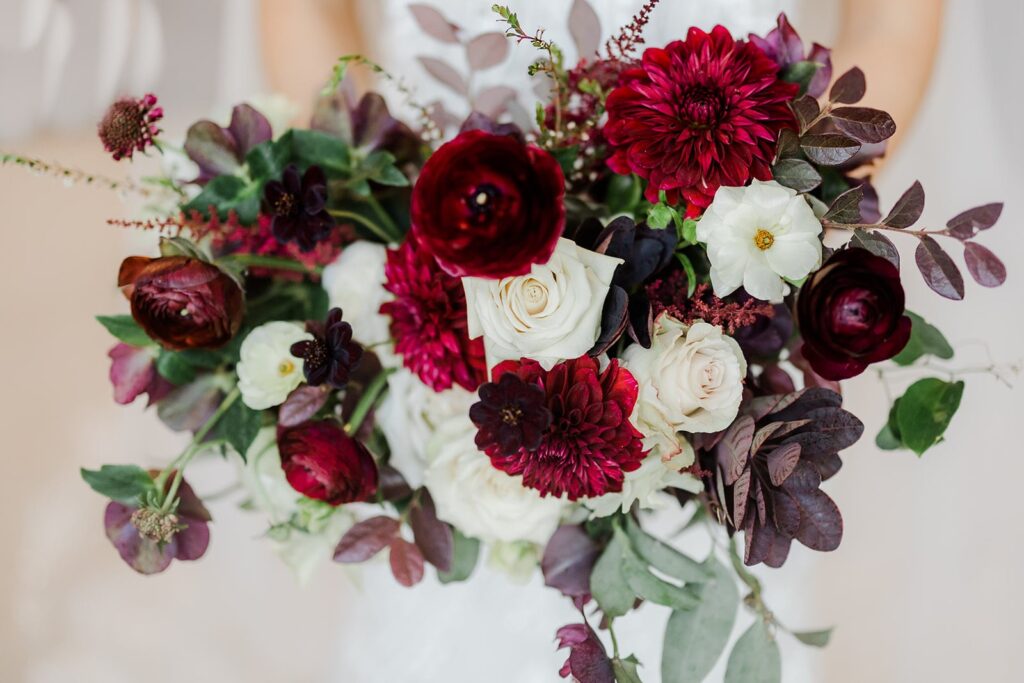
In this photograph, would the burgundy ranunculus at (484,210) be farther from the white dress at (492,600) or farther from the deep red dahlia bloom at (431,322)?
the white dress at (492,600)

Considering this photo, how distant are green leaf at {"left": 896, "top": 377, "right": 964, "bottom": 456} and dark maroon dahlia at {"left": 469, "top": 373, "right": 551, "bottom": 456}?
27 cm

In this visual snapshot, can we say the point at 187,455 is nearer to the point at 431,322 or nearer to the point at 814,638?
the point at 431,322

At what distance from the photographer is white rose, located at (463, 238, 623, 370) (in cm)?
42

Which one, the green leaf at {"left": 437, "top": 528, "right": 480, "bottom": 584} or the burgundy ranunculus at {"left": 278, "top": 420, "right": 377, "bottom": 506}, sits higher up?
the burgundy ranunculus at {"left": 278, "top": 420, "right": 377, "bottom": 506}

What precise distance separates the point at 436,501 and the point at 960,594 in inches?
18.6

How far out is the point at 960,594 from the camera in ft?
2.15

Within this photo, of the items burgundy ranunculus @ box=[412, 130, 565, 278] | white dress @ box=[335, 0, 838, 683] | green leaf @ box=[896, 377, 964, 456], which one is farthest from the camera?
white dress @ box=[335, 0, 838, 683]

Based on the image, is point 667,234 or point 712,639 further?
point 712,639

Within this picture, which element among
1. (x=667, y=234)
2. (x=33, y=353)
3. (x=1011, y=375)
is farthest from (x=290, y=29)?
(x=1011, y=375)

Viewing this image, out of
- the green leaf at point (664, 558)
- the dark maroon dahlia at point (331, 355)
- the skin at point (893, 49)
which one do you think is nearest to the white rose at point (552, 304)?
the dark maroon dahlia at point (331, 355)

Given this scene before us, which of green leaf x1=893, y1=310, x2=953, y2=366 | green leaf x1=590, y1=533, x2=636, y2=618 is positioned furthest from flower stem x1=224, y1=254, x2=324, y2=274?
green leaf x1=893, y1=310, x2=953, y2=366

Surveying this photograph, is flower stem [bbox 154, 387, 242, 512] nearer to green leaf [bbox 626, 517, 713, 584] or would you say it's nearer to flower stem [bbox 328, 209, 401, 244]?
flower stem [bbox 328, 209, 401, 244]

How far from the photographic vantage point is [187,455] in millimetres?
557

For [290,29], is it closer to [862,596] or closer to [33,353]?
[33,353]
